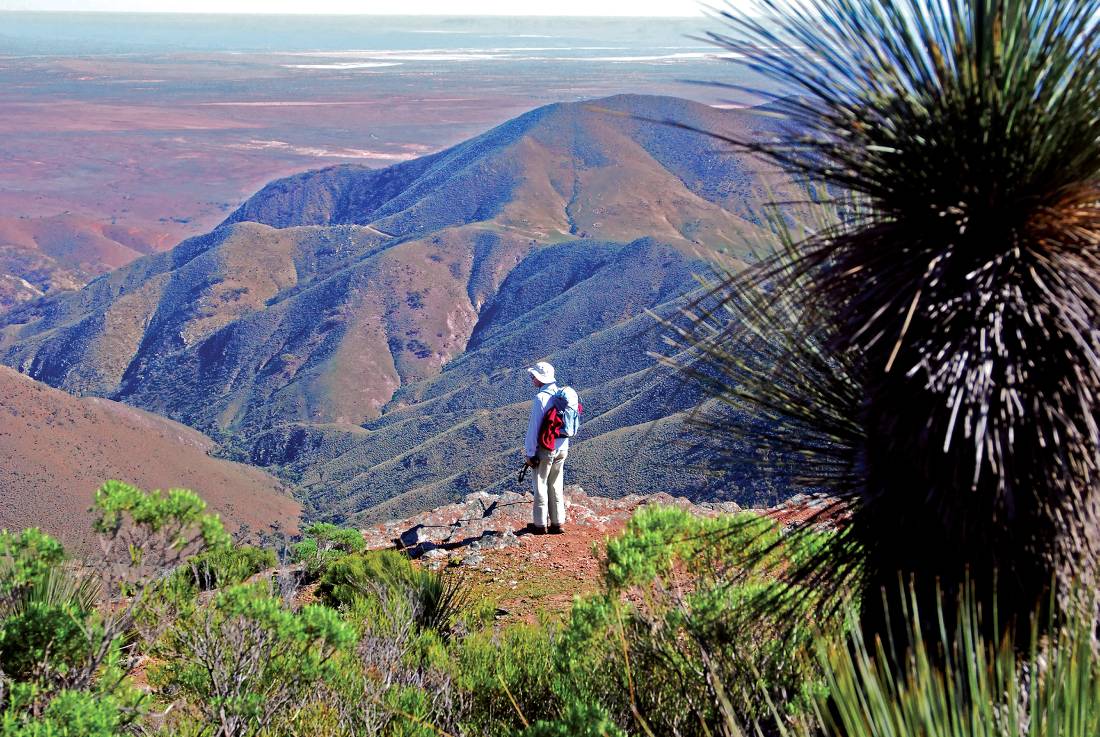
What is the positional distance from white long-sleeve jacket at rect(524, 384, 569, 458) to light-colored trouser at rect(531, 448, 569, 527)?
0.07 meters

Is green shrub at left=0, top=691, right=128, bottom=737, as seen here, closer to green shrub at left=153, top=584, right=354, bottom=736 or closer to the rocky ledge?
green shrub at left=153, top=584, right=354, bottom=736

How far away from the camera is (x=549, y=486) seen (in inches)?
344

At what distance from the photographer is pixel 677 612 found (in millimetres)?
4113

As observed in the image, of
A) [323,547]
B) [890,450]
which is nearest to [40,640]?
[890,450]

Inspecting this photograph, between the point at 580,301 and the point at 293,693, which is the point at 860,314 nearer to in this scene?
the point at 293,693

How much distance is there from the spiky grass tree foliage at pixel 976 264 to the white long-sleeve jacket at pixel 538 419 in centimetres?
503

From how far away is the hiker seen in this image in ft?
25.5

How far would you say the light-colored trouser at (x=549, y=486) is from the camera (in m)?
8.16

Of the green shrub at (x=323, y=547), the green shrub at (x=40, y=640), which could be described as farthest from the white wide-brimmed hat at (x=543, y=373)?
the green shrub at (x=40, y=640)

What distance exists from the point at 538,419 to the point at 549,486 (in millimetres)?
1128

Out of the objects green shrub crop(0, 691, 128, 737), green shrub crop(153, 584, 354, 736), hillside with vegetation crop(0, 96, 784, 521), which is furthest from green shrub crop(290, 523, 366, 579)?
hillside with vegetation crop(0, 96, 784, 521)

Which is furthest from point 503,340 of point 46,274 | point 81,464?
point 46,274

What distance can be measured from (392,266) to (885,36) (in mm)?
83651

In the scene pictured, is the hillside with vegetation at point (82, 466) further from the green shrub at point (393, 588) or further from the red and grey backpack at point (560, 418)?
the red and grey backpack at point (560, 418)
